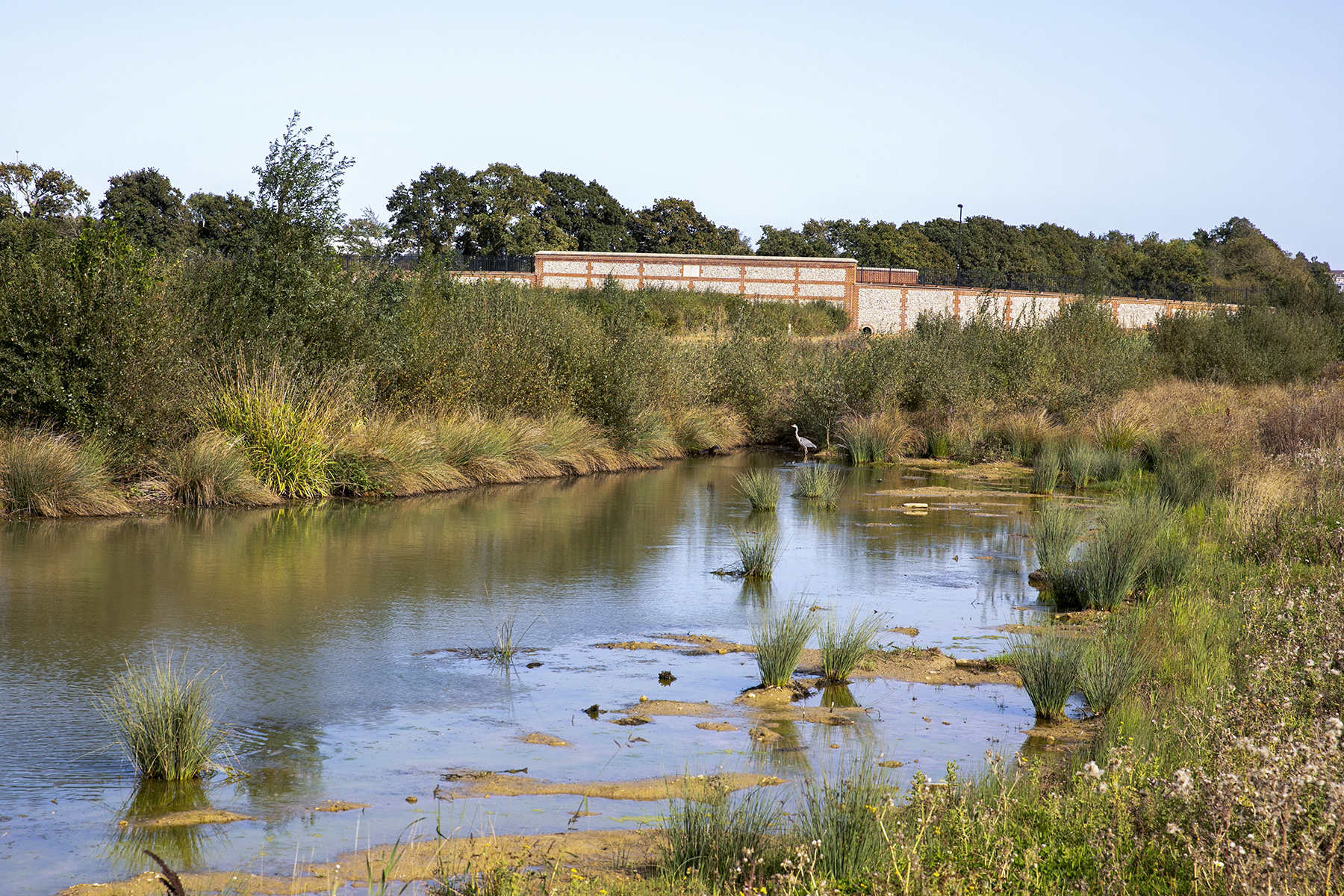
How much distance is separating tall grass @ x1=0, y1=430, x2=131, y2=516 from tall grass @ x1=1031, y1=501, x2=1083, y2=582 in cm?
1054

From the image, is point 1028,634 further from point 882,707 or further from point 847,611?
point 882,707

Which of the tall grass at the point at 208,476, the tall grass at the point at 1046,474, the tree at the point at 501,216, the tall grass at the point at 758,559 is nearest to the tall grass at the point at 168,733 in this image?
the tall grass at the point at 758,559

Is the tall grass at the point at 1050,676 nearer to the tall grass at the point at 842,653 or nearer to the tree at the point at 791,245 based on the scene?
the tall grass at the point at 842,653

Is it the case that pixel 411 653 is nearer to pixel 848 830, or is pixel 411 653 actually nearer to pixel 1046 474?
pixel 848 830

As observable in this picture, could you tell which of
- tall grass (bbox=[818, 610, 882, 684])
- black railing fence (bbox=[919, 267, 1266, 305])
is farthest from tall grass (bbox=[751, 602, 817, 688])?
black railing fence (bbox=[919, 267, 1266, 305])

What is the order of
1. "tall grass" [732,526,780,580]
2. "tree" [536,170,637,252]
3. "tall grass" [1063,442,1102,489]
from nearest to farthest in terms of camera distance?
"tall grass" [732,526,780,580] → "tall grass" [1063,442,1102,489] → "tree" [536,170,637,252]

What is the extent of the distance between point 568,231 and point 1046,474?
56099 millimetres

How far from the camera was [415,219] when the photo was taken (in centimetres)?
6353

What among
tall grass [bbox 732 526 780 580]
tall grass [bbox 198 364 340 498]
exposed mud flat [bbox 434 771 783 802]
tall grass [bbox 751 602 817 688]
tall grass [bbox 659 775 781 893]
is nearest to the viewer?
tall grass [bbox 659 775 781 893]

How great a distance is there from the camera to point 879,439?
2348 cm

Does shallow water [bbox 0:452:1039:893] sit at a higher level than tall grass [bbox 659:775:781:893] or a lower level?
lower

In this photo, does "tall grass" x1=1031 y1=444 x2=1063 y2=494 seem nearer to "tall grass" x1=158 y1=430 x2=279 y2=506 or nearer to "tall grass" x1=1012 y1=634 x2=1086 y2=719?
"tall grass" x1=1012 y1=634 x2=1086 y2=719

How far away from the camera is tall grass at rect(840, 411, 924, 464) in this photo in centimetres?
2339

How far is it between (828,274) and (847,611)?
4922 centimetres
